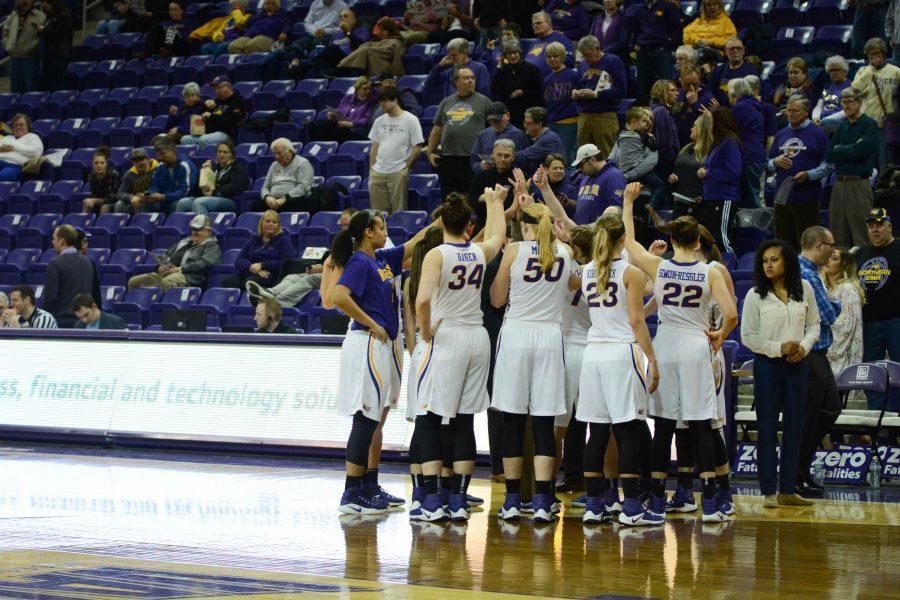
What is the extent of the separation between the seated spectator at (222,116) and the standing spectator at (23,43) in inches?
191

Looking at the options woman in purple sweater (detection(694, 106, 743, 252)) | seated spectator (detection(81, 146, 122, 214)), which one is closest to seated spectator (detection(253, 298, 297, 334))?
woman in purple sweater (detection(694, 106, 743, 252))

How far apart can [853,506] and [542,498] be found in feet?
8.23

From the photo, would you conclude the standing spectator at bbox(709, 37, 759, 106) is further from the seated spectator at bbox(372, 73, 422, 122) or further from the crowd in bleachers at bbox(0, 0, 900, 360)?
the seated spectator at bbox(372, 73, 422, 122)

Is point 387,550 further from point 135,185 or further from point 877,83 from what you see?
point 135,185

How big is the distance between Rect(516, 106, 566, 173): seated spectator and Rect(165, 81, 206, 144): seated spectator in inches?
299

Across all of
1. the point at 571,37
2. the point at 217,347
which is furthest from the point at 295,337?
the point at 571,37

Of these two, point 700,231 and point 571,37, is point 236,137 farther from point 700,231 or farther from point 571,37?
point 700,231

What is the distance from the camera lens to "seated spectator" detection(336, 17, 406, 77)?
1866 centimetres

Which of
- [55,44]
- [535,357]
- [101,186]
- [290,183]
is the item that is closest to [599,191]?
[535,357]

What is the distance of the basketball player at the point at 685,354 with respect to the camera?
27.6ft

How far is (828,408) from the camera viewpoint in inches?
387

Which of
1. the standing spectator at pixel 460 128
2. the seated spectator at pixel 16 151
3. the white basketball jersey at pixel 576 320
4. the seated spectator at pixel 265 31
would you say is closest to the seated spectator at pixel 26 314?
the standing spectator at pixel 460 128

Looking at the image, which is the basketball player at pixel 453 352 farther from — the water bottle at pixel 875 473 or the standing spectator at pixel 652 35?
the standing spectator at pixel 652 35

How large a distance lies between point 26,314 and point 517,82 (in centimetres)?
637
